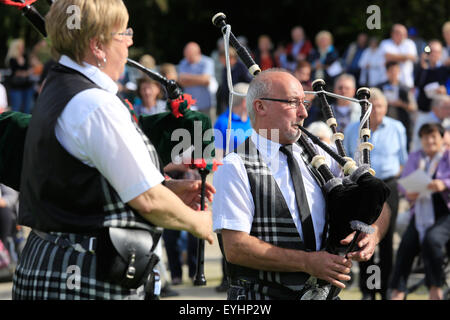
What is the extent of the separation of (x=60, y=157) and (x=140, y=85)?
5953mm

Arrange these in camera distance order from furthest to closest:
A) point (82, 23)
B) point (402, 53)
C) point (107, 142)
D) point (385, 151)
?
point (402, 53) < point (385, 151) < point (82, 23) < point (107, 142)

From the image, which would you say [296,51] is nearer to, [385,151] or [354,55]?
[354,55]

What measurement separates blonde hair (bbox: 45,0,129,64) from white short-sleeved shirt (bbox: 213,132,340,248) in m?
0.80

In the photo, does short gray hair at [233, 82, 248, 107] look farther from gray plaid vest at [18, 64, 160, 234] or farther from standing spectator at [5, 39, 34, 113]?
standing spectator at [5, 39, 34, 113]

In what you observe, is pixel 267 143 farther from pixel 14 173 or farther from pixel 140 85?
pixel 140 85

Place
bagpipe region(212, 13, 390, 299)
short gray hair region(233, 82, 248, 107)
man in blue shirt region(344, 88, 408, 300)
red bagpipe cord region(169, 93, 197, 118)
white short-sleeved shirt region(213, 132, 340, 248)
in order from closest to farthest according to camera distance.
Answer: bagpipe region(212, 13, 390, 299)
white short-sleeved shirt region(213, 132, 340, 248)
red bagpipe cord region(169, 93, 197, 118)
short gray hair region(233, 82, 248, 107)
man in blue shirt region(344, 88, 408, 300)

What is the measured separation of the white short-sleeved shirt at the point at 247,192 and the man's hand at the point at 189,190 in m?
0.06

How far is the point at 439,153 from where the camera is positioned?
7020mm

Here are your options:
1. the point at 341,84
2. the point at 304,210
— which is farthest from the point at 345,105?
the point at 304,210

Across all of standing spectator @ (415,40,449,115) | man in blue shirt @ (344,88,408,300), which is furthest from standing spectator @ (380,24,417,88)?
man in blue shirt @ (344,88,408,300)

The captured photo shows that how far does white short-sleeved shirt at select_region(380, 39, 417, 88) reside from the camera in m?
11.1

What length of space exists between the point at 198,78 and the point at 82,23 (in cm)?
894

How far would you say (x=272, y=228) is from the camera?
3.16 meters

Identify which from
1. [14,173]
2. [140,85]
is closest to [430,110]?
[140,85]
